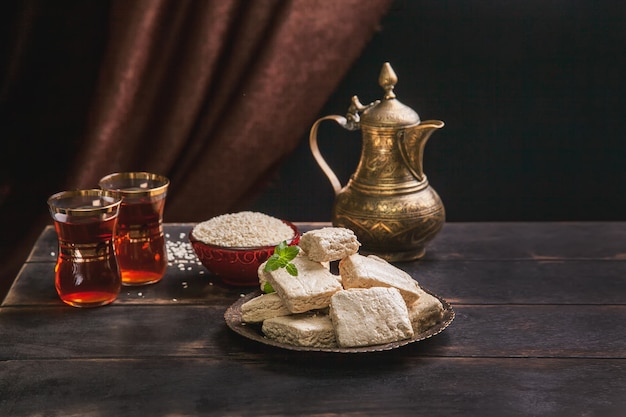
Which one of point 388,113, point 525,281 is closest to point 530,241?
point 525,281

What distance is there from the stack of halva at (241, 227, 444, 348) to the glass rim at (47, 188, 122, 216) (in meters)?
0.23

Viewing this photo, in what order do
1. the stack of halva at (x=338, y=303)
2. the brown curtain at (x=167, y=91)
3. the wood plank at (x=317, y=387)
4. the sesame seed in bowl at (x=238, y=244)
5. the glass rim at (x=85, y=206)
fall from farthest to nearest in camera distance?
the brown curtain at (x=167, y=91)
the sesame seed in bowl at (x=238, y=244)
the glass rim at (x=85, y=206)
the stack of halva at (x=338, y=303)
the wood plank at (x=317, y=387)

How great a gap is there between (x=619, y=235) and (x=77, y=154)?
1.24 meters

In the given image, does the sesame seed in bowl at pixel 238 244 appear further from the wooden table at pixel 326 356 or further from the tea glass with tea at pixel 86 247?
the tea glass with tea at pixel 86 247

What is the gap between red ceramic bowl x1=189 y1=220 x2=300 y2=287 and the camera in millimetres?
1365

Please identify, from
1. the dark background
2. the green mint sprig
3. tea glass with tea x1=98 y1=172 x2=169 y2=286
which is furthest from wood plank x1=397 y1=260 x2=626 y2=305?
the dark background

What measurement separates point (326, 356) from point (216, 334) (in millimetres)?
161

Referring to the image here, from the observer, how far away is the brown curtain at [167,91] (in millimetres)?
2129

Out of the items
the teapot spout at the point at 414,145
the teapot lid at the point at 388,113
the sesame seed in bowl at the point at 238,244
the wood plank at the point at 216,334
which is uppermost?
the teapot lid at the point at 388,113

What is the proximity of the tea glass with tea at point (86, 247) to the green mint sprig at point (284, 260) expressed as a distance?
0.79 feet

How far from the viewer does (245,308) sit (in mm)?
1210

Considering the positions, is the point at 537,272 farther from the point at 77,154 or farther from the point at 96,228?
the point at 77,154

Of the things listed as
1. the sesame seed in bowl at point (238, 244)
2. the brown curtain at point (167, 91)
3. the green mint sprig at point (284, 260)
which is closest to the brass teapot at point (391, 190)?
the sesame seed in bowl at point (238, 244)

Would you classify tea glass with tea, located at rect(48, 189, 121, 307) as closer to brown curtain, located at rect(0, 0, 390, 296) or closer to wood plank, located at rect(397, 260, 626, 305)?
wood plank, located at rect(397, 260, 626, 305)
